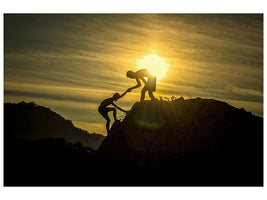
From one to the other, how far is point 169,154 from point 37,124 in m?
94.1

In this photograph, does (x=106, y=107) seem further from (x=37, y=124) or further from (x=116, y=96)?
(x=37, y=124)

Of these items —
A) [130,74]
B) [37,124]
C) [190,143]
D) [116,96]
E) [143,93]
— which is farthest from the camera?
[37,124]

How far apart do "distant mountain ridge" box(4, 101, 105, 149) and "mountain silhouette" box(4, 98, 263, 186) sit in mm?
77583

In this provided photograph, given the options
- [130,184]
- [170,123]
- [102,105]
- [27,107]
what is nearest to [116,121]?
[102,105]

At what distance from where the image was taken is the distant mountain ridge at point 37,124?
98.5m

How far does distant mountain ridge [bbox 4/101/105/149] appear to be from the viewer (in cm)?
9850

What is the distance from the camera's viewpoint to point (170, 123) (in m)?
18.0

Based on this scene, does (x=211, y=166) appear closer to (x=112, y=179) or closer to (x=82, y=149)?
(x=112, y=179)

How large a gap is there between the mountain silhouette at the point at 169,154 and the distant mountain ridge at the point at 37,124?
77583 millimetres

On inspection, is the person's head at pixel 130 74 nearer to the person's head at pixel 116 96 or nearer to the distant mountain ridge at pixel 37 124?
the person's head at pixel 116 96

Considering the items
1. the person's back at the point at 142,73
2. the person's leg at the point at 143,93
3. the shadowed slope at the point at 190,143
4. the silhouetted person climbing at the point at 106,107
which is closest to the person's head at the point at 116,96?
the silhouetted person climbing at the point at 106,107

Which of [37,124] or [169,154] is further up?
[169,154]

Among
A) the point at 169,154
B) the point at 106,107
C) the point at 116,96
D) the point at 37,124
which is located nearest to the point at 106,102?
the point at 106,107

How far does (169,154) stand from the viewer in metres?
16.8
